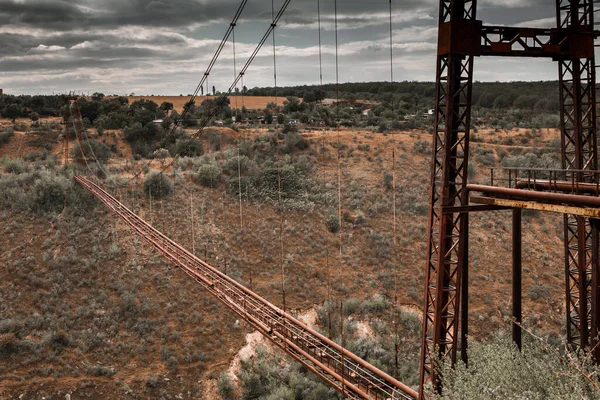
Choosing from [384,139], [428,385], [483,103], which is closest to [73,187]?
[384,139]

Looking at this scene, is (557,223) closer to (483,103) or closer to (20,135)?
(483,103)

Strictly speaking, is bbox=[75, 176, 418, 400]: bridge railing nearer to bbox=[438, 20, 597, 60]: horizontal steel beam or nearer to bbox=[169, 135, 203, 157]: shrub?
bbox=[438, 20, 597, 60]: horizontal steel beam

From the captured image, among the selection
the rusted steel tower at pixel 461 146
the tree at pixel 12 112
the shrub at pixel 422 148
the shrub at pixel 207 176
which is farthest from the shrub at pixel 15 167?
the rusted steel tower at pixel 461 146

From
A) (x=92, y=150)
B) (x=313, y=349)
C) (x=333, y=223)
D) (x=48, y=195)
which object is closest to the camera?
(x=313, y=349)

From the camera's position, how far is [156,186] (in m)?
27.6

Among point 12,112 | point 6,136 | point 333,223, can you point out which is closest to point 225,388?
point 333,223

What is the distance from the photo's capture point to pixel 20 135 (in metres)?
41.9

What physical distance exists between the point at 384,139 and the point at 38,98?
42524 mm

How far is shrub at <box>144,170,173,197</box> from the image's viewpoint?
27469mm

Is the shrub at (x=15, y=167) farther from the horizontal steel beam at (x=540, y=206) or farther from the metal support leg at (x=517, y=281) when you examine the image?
the horizontal steel beam at (x=540, y=206)

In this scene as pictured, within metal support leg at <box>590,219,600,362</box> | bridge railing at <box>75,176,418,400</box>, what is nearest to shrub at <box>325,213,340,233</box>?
bridge railing at <box>75,176,418,400</box>

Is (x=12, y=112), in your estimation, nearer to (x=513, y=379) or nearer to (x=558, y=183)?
(x=558, y=183)

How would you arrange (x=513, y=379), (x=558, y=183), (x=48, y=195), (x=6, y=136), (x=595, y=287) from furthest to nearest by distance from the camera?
1. (x=6, y=136)
2. (x=48, y=195)
3. (x=595, y=287)
4. (x=558, y=183)
5. (x=513, y=379)

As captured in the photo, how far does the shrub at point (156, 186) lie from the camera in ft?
90.1
